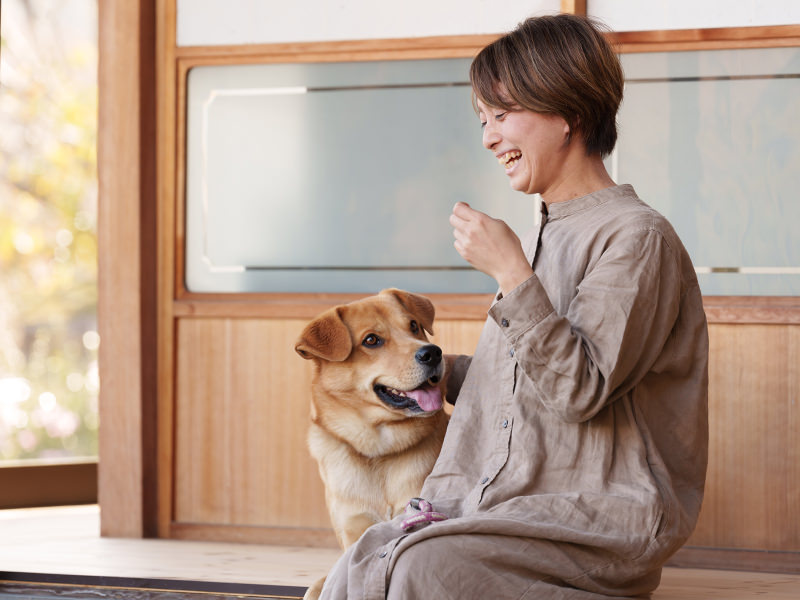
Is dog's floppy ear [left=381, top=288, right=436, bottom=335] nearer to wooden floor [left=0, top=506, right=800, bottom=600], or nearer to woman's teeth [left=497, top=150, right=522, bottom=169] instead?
woman's teeth [left=497, top=150, right=522, bottom=169]

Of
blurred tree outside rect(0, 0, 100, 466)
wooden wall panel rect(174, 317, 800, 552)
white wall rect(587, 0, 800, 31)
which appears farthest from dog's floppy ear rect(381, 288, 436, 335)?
blurred tree outside rect(0, 0, 100, 466)

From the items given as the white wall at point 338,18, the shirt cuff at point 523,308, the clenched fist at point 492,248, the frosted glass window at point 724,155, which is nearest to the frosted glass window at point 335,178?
the white wall at point 338,18

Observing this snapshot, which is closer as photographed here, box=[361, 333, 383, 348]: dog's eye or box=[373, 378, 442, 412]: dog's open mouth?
box=[373, 378, 442, 412]: dog's open mouth

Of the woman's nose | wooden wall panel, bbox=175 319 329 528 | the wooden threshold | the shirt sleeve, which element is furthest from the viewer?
wooden wall panel, bbox=175 319 329 528

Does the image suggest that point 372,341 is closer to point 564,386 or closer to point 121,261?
point 564,386

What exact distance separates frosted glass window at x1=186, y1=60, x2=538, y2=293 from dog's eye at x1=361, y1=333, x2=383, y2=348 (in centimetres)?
85

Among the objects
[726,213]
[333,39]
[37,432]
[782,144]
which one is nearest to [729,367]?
A: [726,213]

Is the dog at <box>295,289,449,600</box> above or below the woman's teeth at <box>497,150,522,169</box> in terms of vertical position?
below

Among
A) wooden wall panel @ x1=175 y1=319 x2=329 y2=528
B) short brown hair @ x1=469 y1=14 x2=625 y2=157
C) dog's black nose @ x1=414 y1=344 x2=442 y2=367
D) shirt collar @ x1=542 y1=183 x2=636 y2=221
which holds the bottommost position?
wooden wall panel @ x1=175 y1=319 x2=329 y2=528

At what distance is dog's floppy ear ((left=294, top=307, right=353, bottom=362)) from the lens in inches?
94.2

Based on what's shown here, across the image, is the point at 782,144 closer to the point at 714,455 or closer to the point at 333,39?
the point at 714,455

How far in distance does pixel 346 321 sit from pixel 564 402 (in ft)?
3.20

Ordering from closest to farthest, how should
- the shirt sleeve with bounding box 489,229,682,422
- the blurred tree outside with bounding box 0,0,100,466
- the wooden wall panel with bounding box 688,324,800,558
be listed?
the shirt sleeve with bounding box 489,229,682,422, the wooden wall panel with bounding box 688,324,800,558, the blurred tree outside with bounding box 0,0,100,466

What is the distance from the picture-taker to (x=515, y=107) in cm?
186
